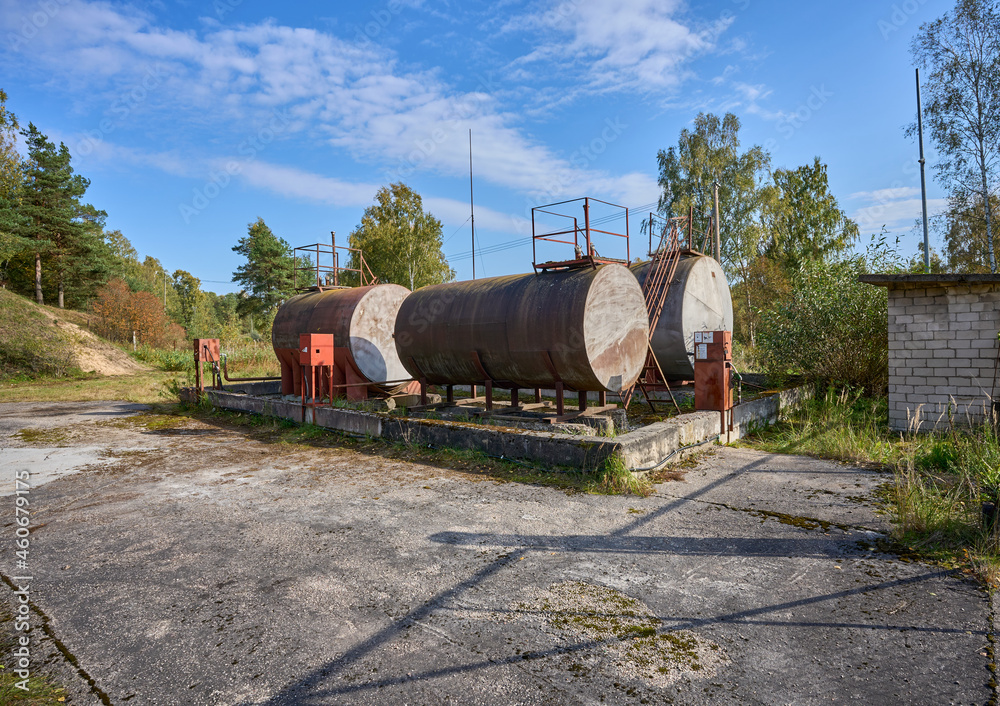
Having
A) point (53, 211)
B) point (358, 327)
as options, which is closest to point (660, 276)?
point (358, 327)

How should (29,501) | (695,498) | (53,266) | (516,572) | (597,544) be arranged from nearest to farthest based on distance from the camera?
(516,572) < (597,544) < (695,498) < (29,501) < (53,266)

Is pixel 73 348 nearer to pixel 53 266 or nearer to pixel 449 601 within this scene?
pixel 53 266

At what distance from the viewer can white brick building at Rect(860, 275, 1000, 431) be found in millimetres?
9336

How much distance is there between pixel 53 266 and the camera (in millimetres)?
39625

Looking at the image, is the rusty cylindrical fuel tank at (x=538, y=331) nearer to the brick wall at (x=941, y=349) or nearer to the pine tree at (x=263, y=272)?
the brick wall at (x=941, y=349)

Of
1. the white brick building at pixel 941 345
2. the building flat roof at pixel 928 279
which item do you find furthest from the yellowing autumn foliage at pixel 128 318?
the white brick building at pixel 941 345

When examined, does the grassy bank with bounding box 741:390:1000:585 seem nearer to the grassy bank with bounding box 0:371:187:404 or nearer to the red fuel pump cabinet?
the red fuel pump cabinet

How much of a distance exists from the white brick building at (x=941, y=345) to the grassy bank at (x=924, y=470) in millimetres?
484

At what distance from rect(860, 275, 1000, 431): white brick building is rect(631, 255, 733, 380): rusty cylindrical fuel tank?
3900mm

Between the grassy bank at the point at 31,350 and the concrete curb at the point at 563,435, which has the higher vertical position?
the grassy bank at the point at 31,350

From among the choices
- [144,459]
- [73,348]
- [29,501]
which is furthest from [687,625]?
[73,348]

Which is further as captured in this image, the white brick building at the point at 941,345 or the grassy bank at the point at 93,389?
the grassy bank at the point at 93,389

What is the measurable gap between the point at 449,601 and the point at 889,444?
26.7 ft

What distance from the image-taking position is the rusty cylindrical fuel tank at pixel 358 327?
12.9 metres
